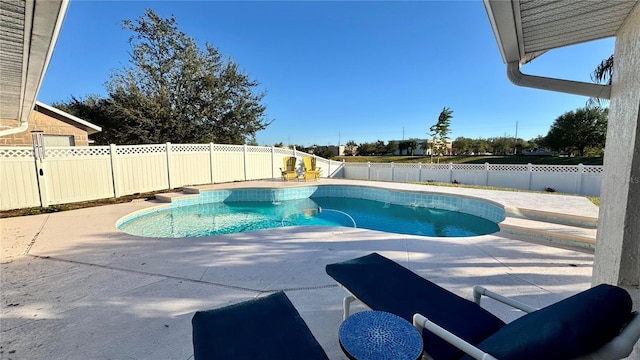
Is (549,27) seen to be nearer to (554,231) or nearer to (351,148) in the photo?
(554,231)

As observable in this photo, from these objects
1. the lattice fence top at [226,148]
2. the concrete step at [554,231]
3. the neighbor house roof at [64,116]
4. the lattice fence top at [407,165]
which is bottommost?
the concrete step at [554,231]

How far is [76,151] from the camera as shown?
7.12m

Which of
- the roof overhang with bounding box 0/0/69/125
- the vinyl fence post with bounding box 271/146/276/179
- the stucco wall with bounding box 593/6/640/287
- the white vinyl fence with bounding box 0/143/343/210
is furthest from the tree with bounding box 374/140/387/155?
the stucco wall with bounding box 593/6/640/287

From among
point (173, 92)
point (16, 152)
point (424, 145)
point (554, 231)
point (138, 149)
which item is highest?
point (173, 92)

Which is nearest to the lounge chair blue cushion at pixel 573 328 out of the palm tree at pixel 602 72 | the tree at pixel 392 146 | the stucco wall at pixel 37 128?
the palm tree at pixel 602 72

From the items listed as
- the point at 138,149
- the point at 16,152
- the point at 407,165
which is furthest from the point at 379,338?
the point at 407,165

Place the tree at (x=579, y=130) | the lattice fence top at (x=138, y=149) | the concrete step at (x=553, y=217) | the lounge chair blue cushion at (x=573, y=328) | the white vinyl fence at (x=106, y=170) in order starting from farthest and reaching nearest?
the tree at (x=579, y=130), the lattice fence top at (x=138, y=149), the white vinyl fence at (x=106, y=170), the concrete step at (x=553, y=217), the lounge chair blue cushion at (x=573, y=328)

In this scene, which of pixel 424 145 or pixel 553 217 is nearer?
pixel 553 217

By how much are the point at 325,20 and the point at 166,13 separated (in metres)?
8.44

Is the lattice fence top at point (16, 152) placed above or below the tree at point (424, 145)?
below

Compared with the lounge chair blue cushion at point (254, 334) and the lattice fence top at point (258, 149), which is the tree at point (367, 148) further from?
the lounge chair blue cushion at point (254, 334)

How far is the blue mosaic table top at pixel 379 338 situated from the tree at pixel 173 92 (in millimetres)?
14347

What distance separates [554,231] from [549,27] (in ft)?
12.8

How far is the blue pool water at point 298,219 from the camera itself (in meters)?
6.06
